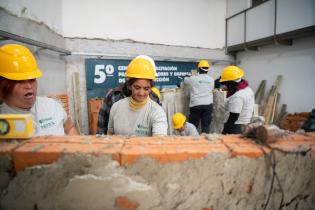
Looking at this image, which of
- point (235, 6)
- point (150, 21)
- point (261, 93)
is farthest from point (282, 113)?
point (150, 21)

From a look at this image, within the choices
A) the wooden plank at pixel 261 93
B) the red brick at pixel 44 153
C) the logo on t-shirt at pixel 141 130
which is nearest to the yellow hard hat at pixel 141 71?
the logo on t-shirt at pixel 141 130

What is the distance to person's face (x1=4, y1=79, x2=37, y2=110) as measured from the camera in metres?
1.62

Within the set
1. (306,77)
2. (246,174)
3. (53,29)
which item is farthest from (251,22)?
(246,174)

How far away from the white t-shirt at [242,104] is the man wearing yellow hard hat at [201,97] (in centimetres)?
163

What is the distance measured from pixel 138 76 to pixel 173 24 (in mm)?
5692

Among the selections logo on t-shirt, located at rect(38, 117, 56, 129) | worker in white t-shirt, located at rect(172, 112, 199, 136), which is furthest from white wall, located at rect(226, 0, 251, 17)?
logo on t-shirt, located at rect(38, 117, 56, 129)

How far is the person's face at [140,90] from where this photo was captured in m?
2.00

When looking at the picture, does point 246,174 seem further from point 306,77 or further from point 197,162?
point 306,77

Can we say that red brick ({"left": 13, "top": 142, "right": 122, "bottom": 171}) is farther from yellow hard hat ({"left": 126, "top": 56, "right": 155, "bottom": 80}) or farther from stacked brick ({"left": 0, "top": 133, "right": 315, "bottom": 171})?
yellow hard hat ({"left": 126, "top": 56, "right": 155, "bottom": 80})

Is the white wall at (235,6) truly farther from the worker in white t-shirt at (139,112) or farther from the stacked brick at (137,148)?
the stacked brick at (137,148)

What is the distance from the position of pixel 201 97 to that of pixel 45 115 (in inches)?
153

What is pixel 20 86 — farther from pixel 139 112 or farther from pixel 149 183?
pixel 149 183

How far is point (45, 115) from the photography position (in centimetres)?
176

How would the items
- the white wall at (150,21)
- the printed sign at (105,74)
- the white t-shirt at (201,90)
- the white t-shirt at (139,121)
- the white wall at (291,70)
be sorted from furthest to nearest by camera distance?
the printed sign at (105,74) < the white wall at (150,21) < the white wall at (291,70) < the white t-shirt at (201,90) < the white t-shirt at (139,121)
